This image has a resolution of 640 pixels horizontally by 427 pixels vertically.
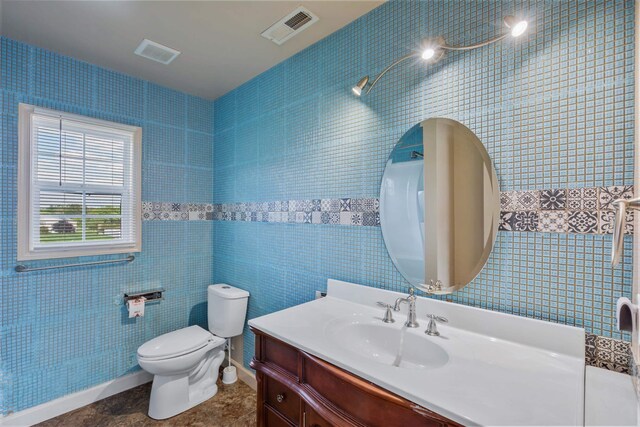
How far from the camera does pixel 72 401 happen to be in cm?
198

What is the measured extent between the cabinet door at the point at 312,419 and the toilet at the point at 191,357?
1.24m

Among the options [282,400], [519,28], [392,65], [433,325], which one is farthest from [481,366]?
[392,65]

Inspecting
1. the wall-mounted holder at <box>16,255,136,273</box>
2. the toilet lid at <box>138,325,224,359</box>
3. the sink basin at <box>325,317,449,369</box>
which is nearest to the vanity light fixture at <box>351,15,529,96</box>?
the sink basin at <box>325,317,449,369</box>

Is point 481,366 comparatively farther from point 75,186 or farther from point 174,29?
point 75,186

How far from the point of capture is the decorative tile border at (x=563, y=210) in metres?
0.93

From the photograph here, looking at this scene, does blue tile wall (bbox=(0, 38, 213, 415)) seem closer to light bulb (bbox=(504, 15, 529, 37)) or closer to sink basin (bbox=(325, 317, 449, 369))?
Answer: sink basin (bbox=(325, 317, 449, 369))

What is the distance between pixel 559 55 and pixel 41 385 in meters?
3.33

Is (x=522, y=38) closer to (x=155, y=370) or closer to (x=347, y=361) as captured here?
(x=347, y=361)

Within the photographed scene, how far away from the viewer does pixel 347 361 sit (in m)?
0.93

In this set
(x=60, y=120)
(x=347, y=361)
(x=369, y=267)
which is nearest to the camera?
(x=347, y=361)

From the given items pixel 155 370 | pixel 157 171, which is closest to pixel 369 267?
pixel 155 370

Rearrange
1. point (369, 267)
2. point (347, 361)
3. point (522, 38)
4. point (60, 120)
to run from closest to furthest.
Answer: point (347, 361)
point (522, 38)
point (369, 267)
point (60, 120)

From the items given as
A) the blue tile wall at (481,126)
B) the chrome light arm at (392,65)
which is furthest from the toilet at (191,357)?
the chrome light arm at (392,65)

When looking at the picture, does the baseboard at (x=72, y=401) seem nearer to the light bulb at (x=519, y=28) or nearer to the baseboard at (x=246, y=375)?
the baseboard at (x=246, y=375)
